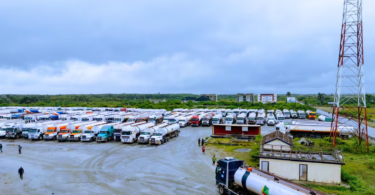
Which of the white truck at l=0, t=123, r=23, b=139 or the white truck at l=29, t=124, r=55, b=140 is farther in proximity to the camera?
the white truck at l=0, t=123, r=23, b=139

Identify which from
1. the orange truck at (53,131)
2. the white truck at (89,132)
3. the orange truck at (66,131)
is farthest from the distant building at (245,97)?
the orange truck at (66,131)

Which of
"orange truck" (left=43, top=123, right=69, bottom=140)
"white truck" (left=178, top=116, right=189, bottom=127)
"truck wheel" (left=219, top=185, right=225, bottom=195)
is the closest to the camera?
"truck wheel" (left=219, top=185, right=225, bottom=195)

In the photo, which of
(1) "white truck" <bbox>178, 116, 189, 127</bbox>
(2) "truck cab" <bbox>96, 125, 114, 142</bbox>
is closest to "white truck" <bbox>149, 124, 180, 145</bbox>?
(2) "truck cab" <bbox>96, 125, 114, 142</bbox>

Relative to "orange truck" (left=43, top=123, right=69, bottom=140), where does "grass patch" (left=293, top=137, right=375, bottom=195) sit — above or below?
below

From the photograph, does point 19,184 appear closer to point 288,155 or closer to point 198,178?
point 198,178

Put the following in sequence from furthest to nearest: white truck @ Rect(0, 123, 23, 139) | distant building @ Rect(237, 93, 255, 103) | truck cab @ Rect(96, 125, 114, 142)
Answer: distant building @ Rect(237, 93, 255, 103)
white truck @ Rect(0, 123, 23, 139)
truck cab @ Rect(96, 125, 114, 142)

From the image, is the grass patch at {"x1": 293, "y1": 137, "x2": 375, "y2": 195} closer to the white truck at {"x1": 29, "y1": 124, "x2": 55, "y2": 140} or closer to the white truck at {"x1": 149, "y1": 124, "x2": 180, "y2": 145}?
the white truck at {"x1": 149, "y1": 124, "x2": 180, "y2": 145}

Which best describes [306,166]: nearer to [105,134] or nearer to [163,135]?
[163,135]
